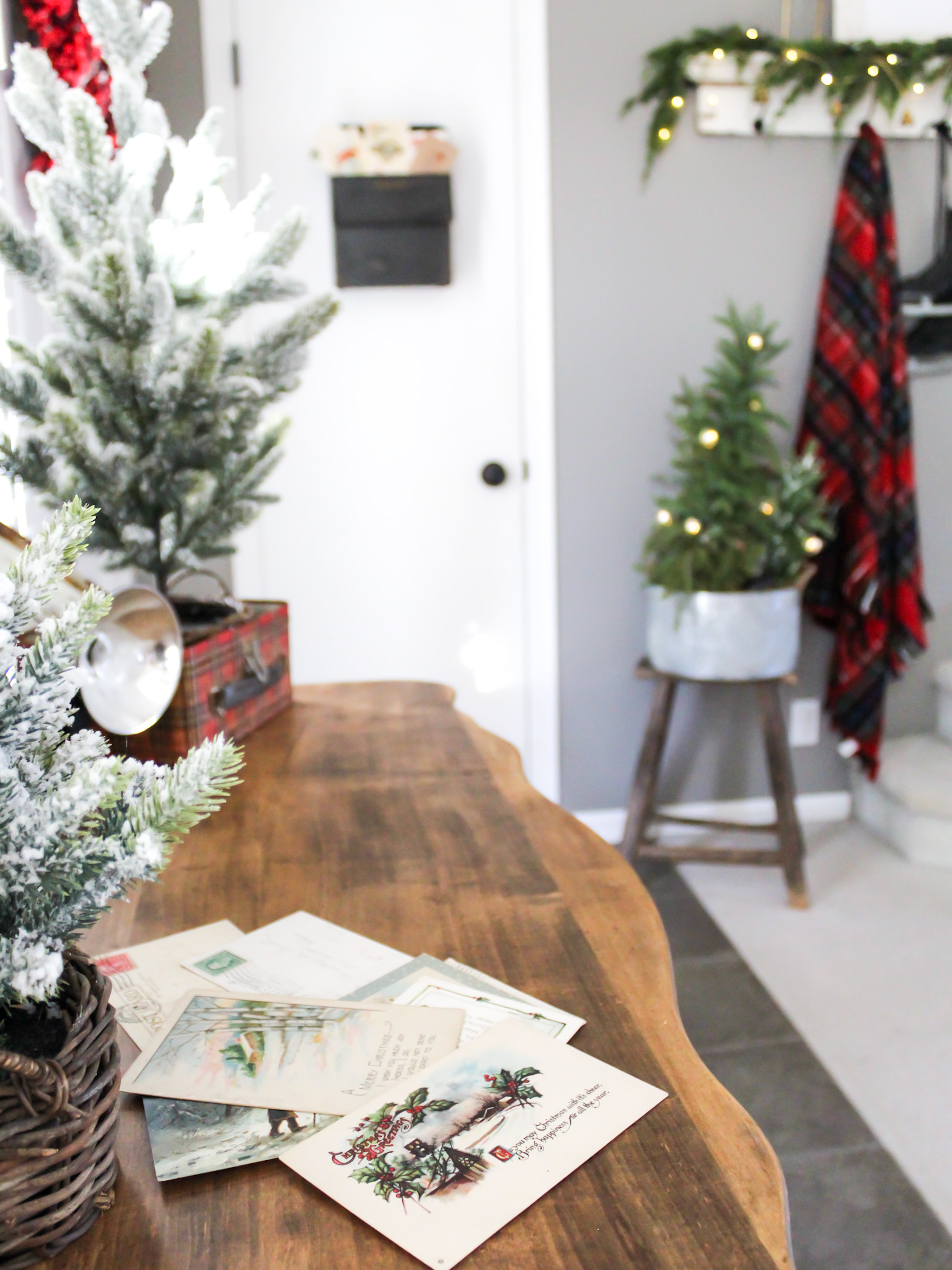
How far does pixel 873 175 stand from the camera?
105 inches

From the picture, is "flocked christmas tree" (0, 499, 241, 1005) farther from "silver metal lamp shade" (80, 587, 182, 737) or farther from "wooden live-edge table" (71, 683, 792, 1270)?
"silver metal lamp shade" (80, 587, 182, 737)

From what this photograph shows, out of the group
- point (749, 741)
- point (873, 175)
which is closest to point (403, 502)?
point (749, 741)

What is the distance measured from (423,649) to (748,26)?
1.81 meters

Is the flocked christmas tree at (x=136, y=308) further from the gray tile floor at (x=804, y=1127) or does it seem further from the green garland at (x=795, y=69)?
the green garland at (x=795, y=69)

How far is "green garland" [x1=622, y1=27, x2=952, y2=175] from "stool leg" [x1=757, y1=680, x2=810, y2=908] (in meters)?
1.39

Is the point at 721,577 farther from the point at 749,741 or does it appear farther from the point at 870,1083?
the point at 870,1083

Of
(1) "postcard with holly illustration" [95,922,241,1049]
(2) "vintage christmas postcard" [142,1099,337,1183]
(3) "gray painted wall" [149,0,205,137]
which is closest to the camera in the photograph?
(2) "vintage christmas postcard" [142,1099,337,1183]

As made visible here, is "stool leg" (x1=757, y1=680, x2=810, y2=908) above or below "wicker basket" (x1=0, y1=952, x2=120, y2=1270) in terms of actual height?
below

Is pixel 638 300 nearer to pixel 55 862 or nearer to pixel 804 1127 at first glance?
pixel 804 1127

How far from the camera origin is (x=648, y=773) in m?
2.68

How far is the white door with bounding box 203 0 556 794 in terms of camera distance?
2512 millimetres

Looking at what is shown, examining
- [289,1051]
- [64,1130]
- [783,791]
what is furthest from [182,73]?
[64,1130]

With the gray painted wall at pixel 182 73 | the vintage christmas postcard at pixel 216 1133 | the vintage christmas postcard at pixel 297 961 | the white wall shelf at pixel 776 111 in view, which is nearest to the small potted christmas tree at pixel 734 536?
the white wall shelf at pixel 776 111

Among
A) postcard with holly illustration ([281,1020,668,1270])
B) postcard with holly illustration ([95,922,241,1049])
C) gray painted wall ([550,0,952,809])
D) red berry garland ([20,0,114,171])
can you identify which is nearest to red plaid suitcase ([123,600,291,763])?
postcard with holly illustration ([95,922,241,1049])
